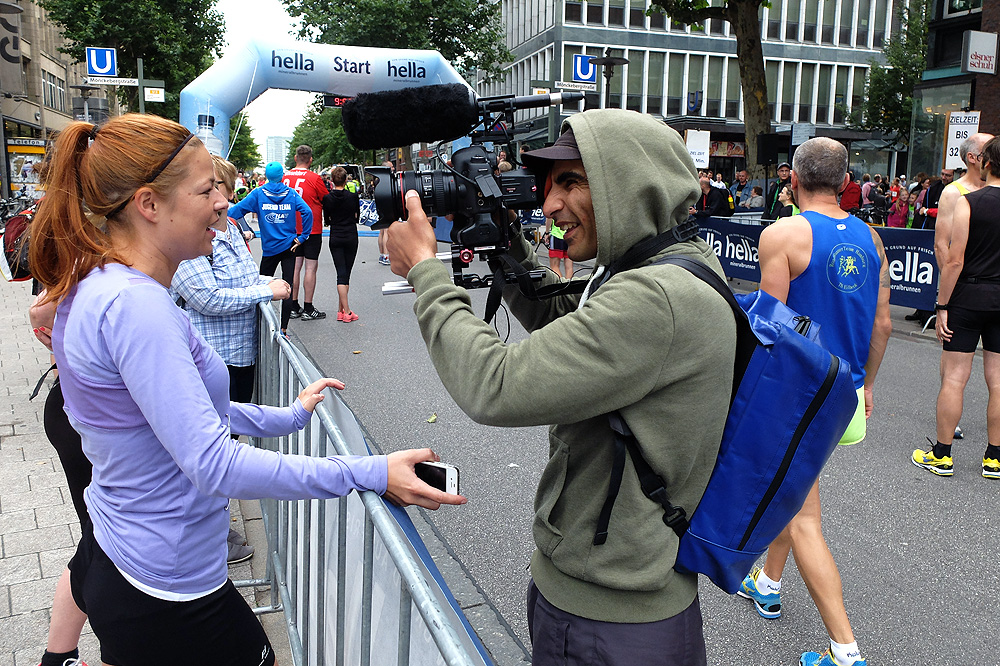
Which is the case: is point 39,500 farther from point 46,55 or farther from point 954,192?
point 46,55

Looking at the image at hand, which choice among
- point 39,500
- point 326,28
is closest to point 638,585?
point 39,500

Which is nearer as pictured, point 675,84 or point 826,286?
point 826,286

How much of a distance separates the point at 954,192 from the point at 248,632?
510 cm

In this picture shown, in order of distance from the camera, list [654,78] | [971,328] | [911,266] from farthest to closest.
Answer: [654,78], [911,266], [971,328]

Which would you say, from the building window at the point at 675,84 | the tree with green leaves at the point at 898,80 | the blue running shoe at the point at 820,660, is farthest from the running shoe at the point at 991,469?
the building window at the point at 675,84

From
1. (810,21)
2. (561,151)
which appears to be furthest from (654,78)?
(561,151)

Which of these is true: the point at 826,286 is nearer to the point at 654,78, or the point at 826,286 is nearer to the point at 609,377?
the point at 609,377

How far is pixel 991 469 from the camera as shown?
5062 millimetres

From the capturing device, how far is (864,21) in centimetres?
4566

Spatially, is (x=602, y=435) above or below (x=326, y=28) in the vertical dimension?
below

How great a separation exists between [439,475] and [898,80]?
46.0 meters

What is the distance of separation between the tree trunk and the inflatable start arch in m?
6.23

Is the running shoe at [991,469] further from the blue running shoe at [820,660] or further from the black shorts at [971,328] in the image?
the blue running shoe at [820,660]

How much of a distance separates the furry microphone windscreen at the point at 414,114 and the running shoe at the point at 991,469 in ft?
15.1
